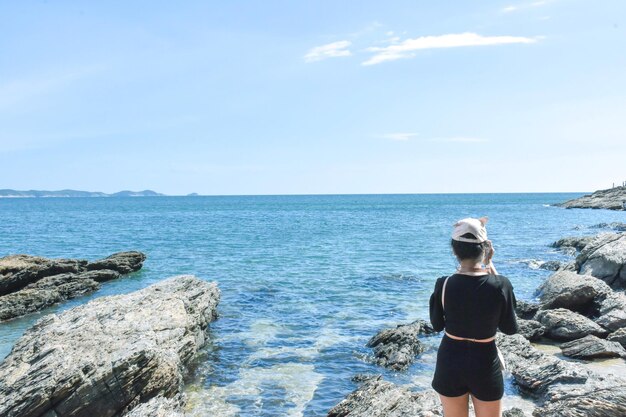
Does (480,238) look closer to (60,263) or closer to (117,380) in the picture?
(117,380)

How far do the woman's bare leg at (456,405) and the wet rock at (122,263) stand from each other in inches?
1177

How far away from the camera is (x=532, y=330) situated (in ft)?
52.5

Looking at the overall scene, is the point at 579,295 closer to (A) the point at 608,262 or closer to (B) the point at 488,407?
(A) the point at 608,262

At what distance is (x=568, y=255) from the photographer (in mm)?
38531

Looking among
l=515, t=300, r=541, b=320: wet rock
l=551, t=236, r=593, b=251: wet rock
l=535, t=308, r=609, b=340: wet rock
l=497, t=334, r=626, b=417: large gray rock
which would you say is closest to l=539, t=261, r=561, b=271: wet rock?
l=551, t=236, r=593, b=251: wet rock

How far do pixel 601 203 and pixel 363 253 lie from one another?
84.7 meters

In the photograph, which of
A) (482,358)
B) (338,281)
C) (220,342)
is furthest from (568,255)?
(482,358)

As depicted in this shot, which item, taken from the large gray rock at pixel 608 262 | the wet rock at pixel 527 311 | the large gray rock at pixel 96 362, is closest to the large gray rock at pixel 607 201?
the large gray rock at pixel 608 262

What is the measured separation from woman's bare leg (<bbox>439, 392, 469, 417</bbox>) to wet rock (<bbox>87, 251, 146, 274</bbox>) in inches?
1177

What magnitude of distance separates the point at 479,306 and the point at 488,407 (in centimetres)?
112

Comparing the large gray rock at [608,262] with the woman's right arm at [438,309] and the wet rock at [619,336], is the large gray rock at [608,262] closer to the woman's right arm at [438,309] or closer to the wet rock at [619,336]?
the wet rock at [619,336]

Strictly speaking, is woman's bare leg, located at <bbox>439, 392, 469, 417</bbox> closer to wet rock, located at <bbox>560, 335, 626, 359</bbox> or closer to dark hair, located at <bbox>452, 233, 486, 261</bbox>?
dark hair, located at <bbox>452, 233, 486, 261</bbox>

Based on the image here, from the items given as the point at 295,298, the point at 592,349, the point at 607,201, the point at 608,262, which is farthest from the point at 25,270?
the point at 607,201

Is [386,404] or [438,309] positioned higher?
[438,309]
